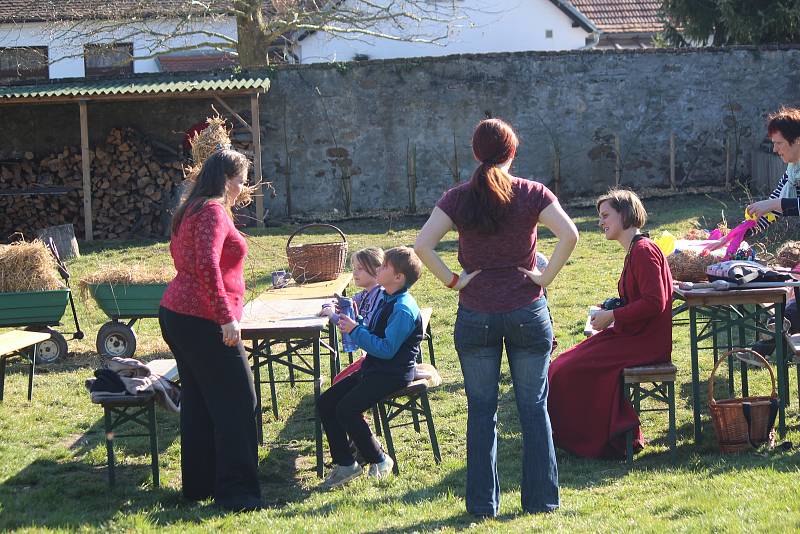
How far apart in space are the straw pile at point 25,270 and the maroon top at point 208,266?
4063 mm

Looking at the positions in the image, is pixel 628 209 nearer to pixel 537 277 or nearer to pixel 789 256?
pixel 537 277

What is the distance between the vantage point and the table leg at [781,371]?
5707 mm

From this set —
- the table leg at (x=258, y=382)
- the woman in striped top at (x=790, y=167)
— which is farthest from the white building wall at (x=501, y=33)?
the table leg at (x=258, y=382)

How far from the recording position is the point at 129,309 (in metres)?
8.60

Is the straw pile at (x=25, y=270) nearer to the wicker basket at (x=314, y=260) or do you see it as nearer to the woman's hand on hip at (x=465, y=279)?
the wicker basket at (x=314, y=260)

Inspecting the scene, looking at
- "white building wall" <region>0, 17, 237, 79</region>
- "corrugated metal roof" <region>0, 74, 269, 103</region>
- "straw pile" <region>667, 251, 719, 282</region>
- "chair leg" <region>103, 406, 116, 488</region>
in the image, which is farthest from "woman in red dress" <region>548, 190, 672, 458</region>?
"white building wall" <region>0, 17, 237, 79</region>

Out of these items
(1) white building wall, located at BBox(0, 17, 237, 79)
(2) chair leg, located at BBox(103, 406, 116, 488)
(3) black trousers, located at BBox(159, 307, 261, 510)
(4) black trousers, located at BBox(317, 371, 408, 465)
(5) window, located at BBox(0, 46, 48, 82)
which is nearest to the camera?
(3) black trousers, located at BBox(159, 307, 261, 510)

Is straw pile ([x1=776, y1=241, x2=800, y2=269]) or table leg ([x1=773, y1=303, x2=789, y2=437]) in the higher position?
straw pile ([x1=776, y1=241, x2=800, y2=269])

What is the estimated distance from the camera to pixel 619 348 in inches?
223

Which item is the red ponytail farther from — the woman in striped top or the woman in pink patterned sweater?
the woman in striped top

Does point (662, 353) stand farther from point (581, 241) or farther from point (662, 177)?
point (662, 177)

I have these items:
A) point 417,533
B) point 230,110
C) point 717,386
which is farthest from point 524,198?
point 230,110

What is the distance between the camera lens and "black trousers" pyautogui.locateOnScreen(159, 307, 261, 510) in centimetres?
488

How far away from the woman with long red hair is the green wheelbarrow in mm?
4520
